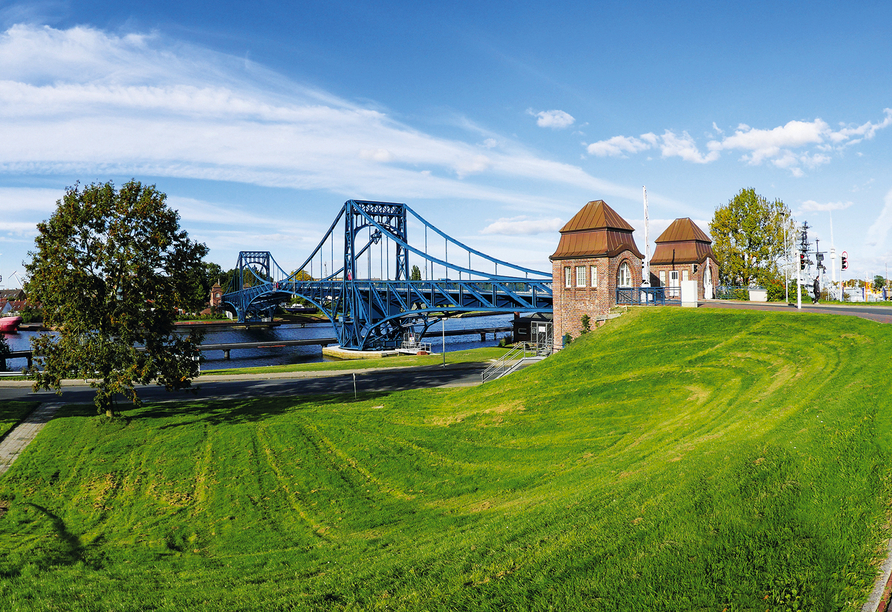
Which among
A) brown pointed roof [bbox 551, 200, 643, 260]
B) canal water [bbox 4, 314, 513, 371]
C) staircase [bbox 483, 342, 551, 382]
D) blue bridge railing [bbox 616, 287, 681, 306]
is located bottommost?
canal water [bbox 4, 314, 513, 371]

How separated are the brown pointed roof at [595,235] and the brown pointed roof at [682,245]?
858cm

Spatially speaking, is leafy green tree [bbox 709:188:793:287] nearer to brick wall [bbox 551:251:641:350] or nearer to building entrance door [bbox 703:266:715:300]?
building entrance door [bbox 703:266:715:300]

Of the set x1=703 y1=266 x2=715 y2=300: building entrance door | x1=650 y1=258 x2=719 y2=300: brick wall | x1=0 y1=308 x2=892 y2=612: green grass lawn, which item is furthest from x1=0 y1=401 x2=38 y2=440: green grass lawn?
x1=703 y1=266 x2=715 y2=300: building entrance door

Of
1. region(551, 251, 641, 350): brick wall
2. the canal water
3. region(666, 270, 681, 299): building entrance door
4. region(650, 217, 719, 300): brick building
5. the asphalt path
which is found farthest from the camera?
the canal water

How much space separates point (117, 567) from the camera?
440 inches

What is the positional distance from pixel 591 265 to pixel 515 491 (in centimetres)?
2016

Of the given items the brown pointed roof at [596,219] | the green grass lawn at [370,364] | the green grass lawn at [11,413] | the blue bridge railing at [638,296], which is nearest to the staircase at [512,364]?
the blue bridge railing at [638,296]

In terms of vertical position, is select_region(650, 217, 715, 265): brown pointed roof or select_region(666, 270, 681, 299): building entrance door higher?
select_region(650, 217, 715, 265): brown pointed roof

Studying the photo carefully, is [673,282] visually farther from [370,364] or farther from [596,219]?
[370,364]

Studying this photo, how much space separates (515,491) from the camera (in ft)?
44.0

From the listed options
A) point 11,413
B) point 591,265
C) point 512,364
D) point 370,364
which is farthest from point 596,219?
point 11,413

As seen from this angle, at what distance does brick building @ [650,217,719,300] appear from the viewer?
38.7 m

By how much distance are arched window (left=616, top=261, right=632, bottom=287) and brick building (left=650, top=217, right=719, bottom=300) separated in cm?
825

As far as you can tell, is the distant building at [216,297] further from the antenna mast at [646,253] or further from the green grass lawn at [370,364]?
the antenna mast at [646,253]
